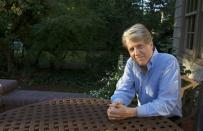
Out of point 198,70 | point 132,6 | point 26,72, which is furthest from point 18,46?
point 198,70

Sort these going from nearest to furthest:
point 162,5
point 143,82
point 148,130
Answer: point 148,130 → point 143,82 → point 162,5

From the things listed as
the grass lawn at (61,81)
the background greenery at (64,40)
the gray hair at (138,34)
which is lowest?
the grass lawn at (61,81)

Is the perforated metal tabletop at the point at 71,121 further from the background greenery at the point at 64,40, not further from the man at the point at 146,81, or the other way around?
the background greenery at the point at 64,40

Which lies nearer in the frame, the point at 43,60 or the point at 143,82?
the point at 143,82

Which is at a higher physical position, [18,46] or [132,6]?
[132,6]

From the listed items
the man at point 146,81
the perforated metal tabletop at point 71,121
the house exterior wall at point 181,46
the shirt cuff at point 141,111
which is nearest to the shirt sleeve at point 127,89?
the man at point 146,81

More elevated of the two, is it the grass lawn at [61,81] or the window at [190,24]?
the window at [190,24]

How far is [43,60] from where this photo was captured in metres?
11.8

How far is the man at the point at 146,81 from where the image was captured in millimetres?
2441

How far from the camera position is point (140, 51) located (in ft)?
8.50

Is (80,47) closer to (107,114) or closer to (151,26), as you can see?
(151,26)

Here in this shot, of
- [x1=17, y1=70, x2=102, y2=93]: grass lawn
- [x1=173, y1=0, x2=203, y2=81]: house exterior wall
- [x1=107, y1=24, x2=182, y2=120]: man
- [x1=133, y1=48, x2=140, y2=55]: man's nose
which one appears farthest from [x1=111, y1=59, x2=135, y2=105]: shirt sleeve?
[x1=17, y1=70, x2=102, y2=93]: grass lawn

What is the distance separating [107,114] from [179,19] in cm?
634

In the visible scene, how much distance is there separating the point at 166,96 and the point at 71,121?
24.2 inches
